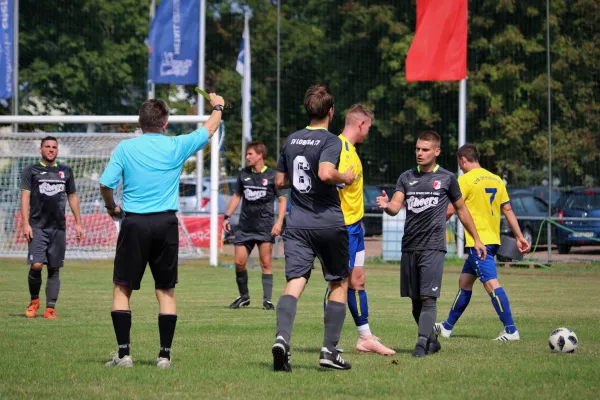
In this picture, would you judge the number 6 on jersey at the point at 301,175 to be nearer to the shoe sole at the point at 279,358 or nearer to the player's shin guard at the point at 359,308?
the shoe sole at the point at 279,358

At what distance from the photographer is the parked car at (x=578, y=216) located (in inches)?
943

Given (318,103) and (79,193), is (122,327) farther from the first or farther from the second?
(79,193)

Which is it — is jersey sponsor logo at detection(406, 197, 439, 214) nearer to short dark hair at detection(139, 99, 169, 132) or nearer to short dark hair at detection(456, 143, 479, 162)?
short dark hair at detection(456, 143, 479, 162)

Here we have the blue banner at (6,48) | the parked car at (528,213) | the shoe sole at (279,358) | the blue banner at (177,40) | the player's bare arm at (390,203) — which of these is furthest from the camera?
the blue banner at (6,48)

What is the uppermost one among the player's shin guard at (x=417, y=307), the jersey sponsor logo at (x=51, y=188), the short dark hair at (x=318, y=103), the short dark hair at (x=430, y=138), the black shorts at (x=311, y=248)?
the short dark hair at (x=318, y=103)

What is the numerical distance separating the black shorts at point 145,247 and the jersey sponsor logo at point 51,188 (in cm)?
489

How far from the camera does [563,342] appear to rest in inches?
363

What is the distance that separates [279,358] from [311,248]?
2.92 feet

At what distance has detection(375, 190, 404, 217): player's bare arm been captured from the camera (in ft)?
29.7

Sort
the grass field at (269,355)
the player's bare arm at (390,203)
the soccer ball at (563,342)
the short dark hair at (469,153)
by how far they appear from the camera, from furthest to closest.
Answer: the short dark hair at (469,153) → the soccer ball at (563,342) → the player's bare arm at (390,203) → the grass field at (269,355)

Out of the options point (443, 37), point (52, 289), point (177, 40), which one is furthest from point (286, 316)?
point (177, 40)

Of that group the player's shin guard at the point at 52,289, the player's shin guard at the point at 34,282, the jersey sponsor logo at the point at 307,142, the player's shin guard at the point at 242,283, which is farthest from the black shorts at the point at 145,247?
the player's shin guard at the point at 242,283

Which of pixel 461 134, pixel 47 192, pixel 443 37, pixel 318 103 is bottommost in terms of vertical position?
pixel 47 192

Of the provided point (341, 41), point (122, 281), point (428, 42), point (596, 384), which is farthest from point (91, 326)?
point (341, 41)
